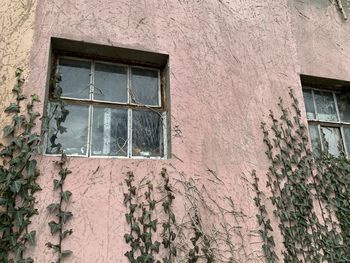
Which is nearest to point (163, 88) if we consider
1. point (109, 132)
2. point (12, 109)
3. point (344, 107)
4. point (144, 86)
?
point (144, 86)

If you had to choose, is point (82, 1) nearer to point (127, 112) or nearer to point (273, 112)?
point (127, 112)

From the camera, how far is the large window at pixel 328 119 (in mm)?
3850

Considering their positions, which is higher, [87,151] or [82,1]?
[82,1]

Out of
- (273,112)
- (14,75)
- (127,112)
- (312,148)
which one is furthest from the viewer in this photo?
(312,148)

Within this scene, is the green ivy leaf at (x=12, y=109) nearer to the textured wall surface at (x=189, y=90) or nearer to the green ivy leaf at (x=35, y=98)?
the green ivy leaf at (x=35, y=98)

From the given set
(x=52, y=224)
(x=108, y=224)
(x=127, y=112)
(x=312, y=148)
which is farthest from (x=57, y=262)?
(x=312, y=148)

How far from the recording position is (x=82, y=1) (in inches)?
122

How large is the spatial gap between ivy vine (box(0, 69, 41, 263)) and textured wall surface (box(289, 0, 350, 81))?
121 inches

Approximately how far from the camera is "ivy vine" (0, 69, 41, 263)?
231 cm

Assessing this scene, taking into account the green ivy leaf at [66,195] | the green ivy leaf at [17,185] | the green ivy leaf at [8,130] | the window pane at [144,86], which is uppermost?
the window pane at [144,86]

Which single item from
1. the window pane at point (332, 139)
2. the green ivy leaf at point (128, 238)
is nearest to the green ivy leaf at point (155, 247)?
the green ivy leaf at point (128, 238)

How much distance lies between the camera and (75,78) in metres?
3.02

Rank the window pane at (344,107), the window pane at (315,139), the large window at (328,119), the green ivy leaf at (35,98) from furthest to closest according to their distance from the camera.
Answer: the window pane at (344,107) → the large window at (328,119) → the window pane at (315,139) → the green ivy leaf at (35,98)

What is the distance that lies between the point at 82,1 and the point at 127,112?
1.16 m
